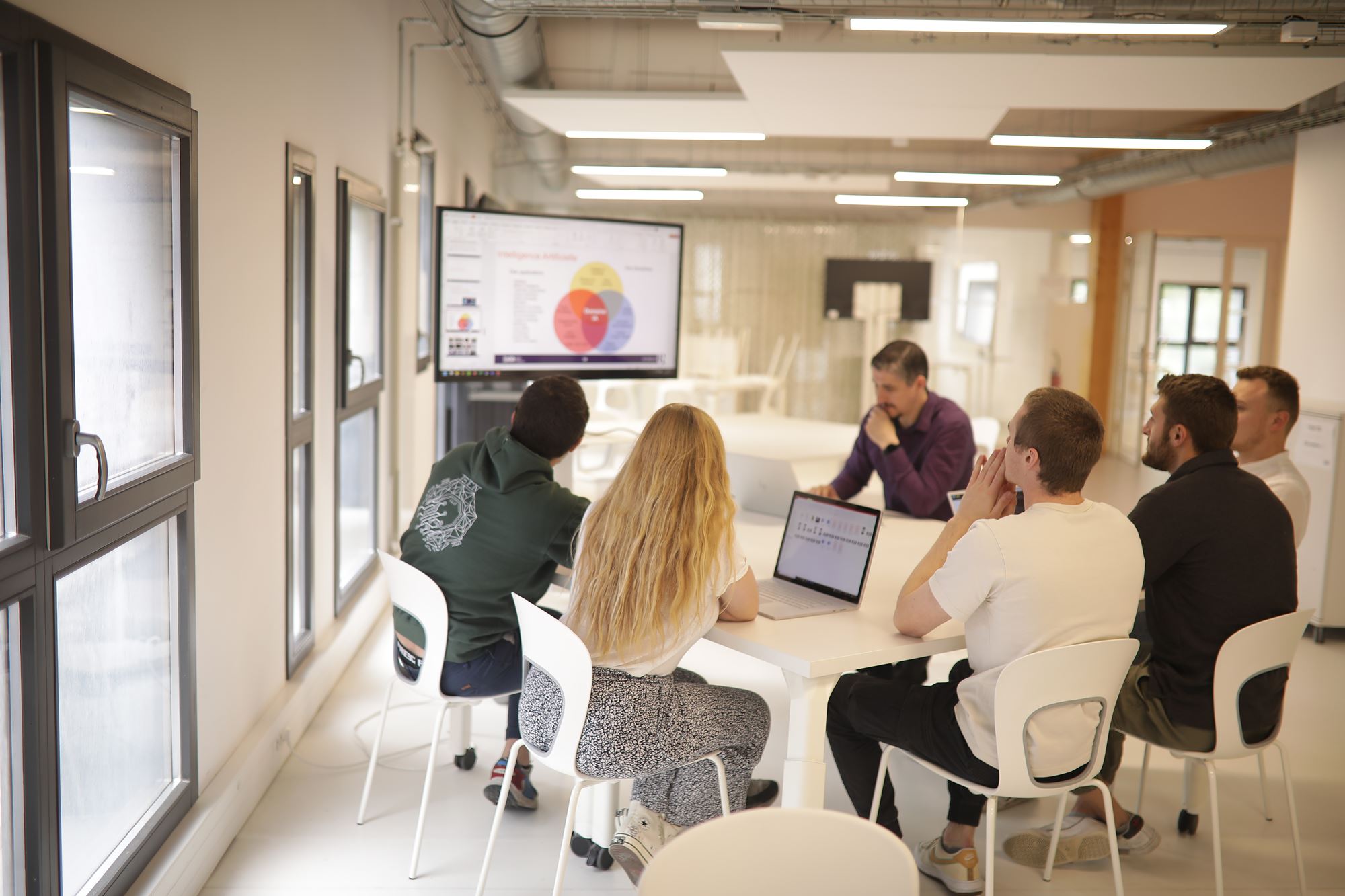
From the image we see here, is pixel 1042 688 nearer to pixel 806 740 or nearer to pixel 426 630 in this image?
pixel 806 740

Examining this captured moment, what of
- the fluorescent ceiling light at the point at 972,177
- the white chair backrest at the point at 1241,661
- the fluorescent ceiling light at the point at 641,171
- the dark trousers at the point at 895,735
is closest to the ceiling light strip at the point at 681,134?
the fluorescent ceiling light at the point at 641,171

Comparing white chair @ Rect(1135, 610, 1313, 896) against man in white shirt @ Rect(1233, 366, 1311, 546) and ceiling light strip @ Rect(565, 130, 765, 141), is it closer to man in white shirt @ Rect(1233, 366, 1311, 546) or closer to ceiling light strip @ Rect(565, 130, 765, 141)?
man in white shirt @ Rect(1233, 366, 1311, 546)

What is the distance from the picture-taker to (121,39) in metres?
2.32

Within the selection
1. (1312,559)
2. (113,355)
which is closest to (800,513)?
(113,355)

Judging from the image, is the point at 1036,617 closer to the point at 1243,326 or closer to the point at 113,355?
the point at 113,355

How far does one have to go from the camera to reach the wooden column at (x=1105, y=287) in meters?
12.1

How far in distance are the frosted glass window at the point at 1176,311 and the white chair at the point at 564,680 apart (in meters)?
11.2

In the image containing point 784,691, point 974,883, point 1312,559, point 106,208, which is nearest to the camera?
point 106,208

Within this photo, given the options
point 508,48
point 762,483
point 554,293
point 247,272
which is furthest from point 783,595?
point 508,48

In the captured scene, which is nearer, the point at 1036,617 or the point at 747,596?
the point at 1036,617

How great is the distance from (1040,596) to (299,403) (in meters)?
2.85

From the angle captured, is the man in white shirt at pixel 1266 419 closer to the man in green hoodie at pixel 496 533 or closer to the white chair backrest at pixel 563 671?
the man in green hoodie at pixel 496 533

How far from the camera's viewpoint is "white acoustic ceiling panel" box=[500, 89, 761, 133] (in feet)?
20.4

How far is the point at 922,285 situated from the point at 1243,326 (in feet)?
12.6
